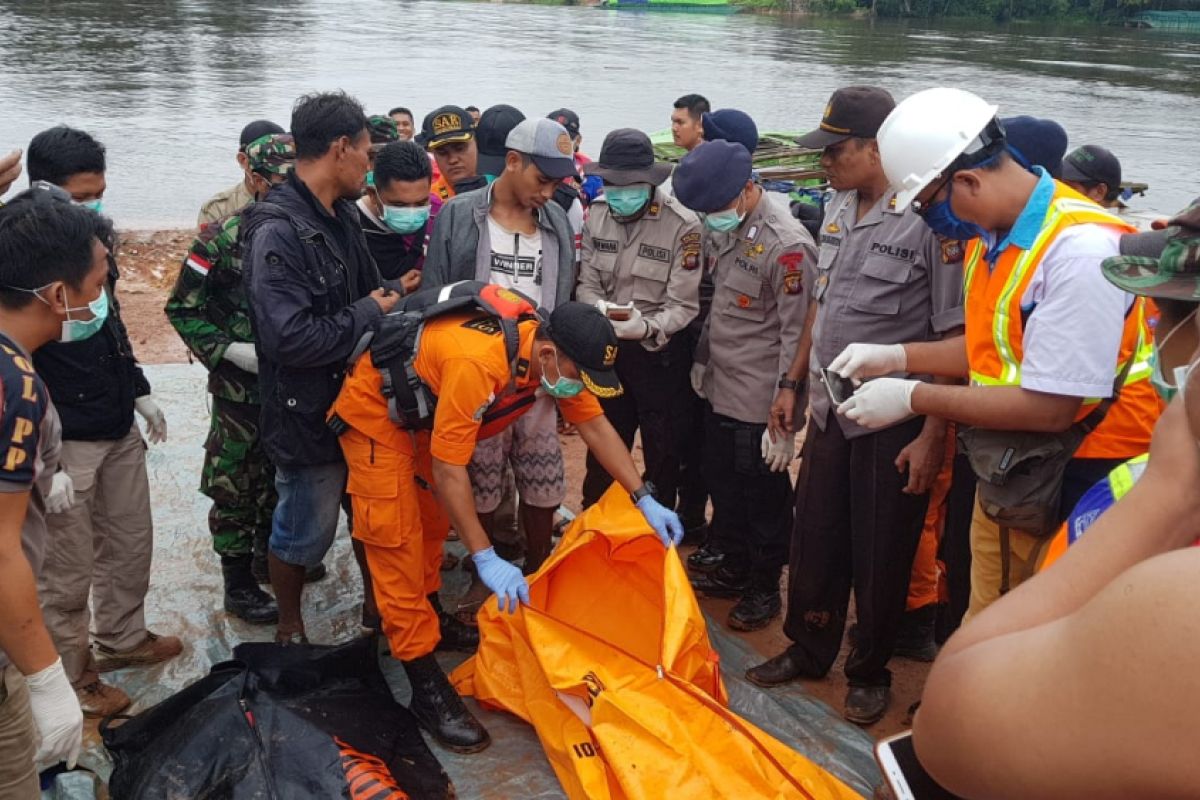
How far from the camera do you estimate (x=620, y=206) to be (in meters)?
4.01

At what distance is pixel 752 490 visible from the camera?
394cm

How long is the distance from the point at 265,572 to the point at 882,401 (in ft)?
8.03

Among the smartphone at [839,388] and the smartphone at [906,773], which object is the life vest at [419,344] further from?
the smartphone at [906,773]

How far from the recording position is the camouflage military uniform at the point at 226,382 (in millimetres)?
3457

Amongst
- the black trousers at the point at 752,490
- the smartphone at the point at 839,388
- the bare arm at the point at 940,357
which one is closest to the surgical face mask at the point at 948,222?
the bare arm at the point at 940,357

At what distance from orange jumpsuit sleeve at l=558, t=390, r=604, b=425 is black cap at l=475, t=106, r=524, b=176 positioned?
246 centimetres

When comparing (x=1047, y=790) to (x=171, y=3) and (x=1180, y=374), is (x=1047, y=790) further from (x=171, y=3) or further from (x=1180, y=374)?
(x=171, y=3)

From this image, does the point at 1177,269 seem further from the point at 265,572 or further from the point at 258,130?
the point at 258,130

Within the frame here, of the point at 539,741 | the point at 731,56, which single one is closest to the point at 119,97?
the point at 731,56

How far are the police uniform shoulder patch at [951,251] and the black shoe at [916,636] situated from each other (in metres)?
1.35

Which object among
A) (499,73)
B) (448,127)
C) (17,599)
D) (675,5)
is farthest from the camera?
(675,5)

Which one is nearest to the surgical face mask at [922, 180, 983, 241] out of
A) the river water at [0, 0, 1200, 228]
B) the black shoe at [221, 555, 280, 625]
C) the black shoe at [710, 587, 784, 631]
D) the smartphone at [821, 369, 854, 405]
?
the smartphone at [821, 369, 854, 405]

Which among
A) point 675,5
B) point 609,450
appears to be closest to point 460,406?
point 609,450

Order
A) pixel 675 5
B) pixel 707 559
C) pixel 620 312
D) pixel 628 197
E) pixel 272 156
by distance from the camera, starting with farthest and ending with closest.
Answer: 1. pixel 675 5
2. pixel 707 559
3. pixel 628 197
4. pixel 620 312
5. pixel 272 156
